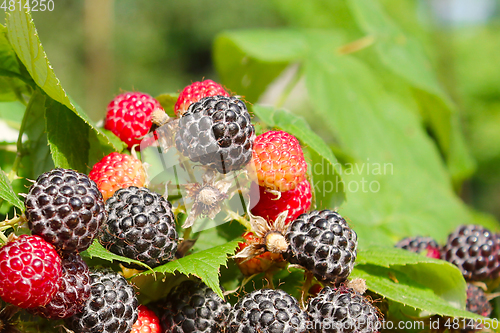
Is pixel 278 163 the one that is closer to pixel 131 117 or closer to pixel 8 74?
Answer: pixel 131 117

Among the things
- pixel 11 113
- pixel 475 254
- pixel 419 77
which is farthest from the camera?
pixel 419 77

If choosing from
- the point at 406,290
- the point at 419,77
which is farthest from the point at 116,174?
the point at 419,77

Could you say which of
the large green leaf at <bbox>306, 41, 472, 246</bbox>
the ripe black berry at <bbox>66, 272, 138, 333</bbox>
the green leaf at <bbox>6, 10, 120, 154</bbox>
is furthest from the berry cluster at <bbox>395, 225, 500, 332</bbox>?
the green leaf at <bbox>6, 10, 120, 154</bbox>

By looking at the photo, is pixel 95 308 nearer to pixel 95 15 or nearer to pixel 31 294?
pixel 31 294

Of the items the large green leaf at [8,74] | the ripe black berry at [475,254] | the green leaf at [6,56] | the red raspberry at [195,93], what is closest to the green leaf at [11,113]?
the large green leaf at [8,74]

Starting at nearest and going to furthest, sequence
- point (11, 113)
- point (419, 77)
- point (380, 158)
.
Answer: point (11, 113), point (380, 158), point (419, 77)

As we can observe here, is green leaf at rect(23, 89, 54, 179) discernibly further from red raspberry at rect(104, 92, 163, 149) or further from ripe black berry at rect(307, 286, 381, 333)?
ripe black berry at rect(307, 286, 381, 333)

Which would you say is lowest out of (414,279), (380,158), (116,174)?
(380,158)
